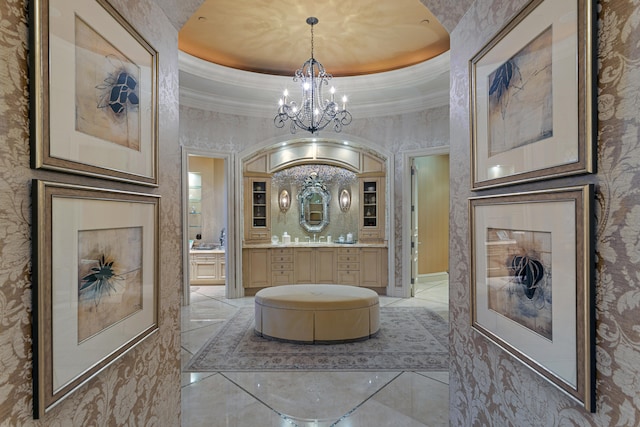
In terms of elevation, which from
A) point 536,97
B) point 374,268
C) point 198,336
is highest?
point 536,97

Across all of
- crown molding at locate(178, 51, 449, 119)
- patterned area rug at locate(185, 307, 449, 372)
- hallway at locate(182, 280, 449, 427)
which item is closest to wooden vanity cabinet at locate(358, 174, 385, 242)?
crown molding at locate(178, 51, 449, 119)

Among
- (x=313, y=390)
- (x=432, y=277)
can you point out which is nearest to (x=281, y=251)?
(x=432, y=277)

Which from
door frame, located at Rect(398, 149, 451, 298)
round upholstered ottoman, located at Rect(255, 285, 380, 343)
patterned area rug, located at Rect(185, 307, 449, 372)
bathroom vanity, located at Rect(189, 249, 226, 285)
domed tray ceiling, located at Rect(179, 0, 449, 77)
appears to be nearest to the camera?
patterned area rug, located at Rect(185, 307, 449, 372)

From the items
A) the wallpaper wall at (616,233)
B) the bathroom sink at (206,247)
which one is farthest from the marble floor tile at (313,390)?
the bathroom sink at (206,247)

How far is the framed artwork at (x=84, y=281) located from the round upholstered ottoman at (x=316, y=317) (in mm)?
2320

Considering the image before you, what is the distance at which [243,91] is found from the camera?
17.3 ft

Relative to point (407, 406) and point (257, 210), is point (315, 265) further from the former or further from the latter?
point (407, 406)

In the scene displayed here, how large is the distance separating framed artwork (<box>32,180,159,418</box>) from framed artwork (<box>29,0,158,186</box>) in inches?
3.9

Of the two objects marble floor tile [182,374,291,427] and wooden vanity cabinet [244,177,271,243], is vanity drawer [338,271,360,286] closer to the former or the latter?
wooden vanity cabinet [244,177,271,243]

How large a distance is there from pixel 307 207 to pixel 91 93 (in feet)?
19.7

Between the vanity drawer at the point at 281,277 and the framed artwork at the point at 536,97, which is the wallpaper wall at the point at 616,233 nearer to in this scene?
the framed artwork at the point at 536,97

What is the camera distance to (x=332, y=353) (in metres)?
3.41

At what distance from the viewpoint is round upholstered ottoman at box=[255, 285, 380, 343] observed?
3635mm

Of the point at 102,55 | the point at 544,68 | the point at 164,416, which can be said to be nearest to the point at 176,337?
the point at 164,416
